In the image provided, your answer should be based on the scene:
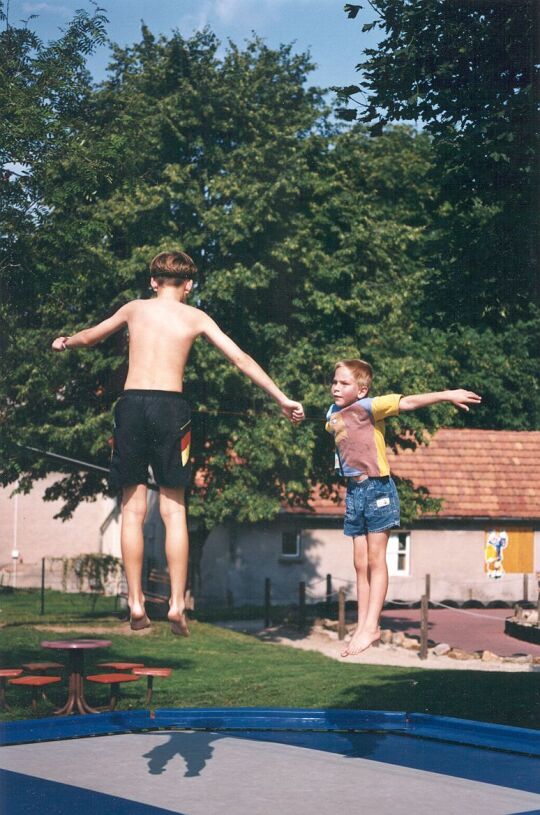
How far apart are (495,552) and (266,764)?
31674 mm

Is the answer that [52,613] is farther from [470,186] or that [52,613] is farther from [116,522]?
[470,186]

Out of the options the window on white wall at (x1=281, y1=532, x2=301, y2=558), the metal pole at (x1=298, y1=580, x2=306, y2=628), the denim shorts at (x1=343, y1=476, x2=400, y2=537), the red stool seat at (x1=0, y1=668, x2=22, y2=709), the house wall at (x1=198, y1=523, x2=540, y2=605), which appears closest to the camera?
the denim shorts at (x1=343, y1=476, x2=400, y2=537)

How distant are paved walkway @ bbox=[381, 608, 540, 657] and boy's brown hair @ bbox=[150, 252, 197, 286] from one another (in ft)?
71.7

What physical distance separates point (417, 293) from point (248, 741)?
59.4ft

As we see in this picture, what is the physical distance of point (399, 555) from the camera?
41688 millimetres

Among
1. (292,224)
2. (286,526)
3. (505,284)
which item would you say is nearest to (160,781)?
(505,284)

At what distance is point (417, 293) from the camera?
2980 cm

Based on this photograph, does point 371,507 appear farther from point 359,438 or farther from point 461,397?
point 461,397

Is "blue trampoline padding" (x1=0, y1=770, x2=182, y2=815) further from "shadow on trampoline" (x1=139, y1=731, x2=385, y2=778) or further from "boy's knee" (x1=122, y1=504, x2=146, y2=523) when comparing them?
"boy's knee" (x1=122, y1=504, x2=146, y2=523)

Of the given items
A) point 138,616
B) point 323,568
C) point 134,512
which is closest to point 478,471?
point 323,568

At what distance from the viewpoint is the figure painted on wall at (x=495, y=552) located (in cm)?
4231

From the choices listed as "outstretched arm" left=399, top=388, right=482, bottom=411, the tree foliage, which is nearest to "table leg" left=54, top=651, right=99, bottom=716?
the tree foliage

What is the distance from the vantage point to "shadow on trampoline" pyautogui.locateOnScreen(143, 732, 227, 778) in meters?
11.8

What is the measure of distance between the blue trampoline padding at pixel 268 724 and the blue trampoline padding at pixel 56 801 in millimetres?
2695
